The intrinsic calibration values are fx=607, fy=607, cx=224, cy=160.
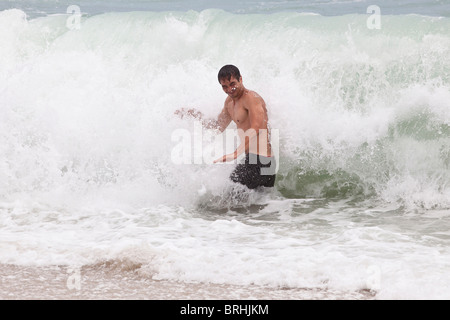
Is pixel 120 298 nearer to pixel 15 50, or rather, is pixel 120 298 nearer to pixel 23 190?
pixel 23 190

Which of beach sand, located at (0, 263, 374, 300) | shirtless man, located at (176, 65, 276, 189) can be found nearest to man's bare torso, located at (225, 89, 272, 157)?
shirtless man, located at (176, 65, 276, 189)

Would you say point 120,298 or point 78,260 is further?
point 78,260

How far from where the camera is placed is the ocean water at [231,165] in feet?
14.3

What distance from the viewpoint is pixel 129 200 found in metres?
6.49

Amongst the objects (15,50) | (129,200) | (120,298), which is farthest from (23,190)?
(15,50)

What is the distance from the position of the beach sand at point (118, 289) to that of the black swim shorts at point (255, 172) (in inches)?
88.6

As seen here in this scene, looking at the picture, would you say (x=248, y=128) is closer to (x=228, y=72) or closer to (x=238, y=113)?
(x=238, y=113)

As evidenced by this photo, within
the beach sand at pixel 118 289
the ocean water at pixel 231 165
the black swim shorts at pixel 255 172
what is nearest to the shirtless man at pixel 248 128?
the black swim shorts at pixel 255 172

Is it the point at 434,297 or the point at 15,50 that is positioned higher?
the point at 15,50

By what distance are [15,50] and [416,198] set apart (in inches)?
298

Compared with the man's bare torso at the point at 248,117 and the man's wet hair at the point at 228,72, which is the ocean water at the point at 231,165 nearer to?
the man's bare torso at the point at 248,117


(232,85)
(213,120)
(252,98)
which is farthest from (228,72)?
(213,120)
